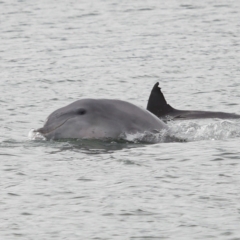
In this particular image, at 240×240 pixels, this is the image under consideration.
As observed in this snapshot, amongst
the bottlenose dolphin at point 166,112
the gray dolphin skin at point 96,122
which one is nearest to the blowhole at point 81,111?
the gray dolphin skin at point 96,122

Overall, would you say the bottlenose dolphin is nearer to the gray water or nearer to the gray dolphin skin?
the gray water

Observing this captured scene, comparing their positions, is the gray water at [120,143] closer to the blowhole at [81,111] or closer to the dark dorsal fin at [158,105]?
the blowhole at [81,111]

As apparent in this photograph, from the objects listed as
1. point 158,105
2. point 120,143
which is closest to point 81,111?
point 120,143

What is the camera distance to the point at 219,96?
20.8 m

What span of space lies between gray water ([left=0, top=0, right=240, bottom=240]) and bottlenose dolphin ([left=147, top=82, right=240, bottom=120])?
207 millimetres

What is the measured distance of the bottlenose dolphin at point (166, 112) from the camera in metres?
17.2

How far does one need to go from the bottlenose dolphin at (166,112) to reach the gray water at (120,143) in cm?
21

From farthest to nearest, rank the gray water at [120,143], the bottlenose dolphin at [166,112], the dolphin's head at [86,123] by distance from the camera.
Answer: the bottlenose dolphin at [166,112]
the dolphin's head at [86,123]
the gray water at [120,143]

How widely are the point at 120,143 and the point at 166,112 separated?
9.20 ft

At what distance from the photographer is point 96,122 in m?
14.8

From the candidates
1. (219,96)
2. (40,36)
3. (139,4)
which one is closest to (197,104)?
(219,96)

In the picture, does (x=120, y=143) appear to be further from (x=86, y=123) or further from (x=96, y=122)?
(x=86, y=123)

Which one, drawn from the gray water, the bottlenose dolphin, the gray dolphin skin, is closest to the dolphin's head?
the gray dolphin skin

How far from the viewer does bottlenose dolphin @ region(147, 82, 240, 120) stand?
17.2 meters
